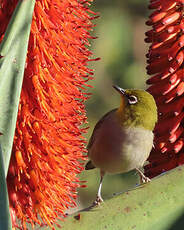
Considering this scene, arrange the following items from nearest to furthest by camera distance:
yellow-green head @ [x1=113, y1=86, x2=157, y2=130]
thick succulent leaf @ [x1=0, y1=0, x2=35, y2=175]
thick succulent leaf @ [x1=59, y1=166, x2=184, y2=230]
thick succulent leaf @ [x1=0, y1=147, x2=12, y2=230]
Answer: thick succulent leaf @ [x1=0, y1=147, x2=12, y2=230]
thick succulent leaf @ [x1=0, y1=0, x2=35, y2=175]
thick succulent leaf @ [x1=59, y1=166, x2=184, y2=230]
yellow-green head @ [x1=113, y1=86, x2=157, y2=130]

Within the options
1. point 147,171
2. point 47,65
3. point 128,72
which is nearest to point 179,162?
point 147,171

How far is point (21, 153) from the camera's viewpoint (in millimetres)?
1845

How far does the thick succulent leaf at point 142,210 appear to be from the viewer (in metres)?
1.67

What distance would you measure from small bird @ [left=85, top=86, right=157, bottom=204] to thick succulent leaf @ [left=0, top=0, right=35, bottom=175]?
1.55m

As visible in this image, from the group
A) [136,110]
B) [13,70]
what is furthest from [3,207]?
[136,110]

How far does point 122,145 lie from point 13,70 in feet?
5.39

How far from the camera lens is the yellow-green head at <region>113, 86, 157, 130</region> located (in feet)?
9.11

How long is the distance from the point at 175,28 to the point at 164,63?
174 mm

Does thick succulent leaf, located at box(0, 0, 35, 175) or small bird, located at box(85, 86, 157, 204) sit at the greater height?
thick succulent leaf, located at box(0, 0, 35, 175)

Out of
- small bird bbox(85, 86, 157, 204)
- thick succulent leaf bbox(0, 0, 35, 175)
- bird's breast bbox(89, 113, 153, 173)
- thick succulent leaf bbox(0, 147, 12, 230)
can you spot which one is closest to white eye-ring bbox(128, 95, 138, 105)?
small bird bbox(85, 86, 157, 204)

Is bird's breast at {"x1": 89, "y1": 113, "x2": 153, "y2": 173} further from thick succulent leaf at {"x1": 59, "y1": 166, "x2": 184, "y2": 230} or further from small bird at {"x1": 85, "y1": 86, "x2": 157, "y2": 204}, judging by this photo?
thick succulent leaf at {"x1": 59, "y1": 166, "x2": 184, "y2": 230}

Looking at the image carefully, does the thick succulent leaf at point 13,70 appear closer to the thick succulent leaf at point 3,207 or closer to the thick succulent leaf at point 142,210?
the thick succulent leaf at point 3,207

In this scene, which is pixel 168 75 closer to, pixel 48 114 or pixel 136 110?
pixel 136 110

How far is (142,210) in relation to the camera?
1.72 m
